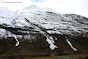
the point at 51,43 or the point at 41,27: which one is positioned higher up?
the point at 41,27

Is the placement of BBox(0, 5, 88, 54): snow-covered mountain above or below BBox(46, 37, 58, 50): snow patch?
above

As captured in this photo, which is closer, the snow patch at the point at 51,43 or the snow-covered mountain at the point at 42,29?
the snow patch at the point at 51,43

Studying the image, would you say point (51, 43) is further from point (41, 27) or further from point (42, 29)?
point (41, 27)

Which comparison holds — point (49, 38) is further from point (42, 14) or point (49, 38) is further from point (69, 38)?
point (42, 14)

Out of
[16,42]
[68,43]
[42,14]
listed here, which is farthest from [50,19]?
[16,42]

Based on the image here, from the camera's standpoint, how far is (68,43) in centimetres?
5128

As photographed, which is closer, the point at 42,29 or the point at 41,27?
the point at 42,29

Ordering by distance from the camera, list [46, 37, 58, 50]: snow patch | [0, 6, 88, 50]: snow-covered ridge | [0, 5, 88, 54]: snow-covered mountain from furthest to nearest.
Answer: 1. [0, 6, 88, 50]: snow-covered ridge
2. [0, 5, 88, 54]: snow-covered mountain
3. [46, 37, 58, 50]: snow patch

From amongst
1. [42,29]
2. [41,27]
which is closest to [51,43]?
[42,29]

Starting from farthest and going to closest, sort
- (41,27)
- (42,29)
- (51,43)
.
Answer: (41,27) → (42,29) → (51,43)

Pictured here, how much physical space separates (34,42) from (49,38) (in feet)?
24.7

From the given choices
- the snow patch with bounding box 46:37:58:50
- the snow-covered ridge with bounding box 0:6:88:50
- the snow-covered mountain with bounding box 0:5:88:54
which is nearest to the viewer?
the snow patch with bounding box 46:37:58:50

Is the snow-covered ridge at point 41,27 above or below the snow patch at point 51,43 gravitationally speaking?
above

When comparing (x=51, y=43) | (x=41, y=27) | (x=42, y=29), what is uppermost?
(x=41, y=27)
